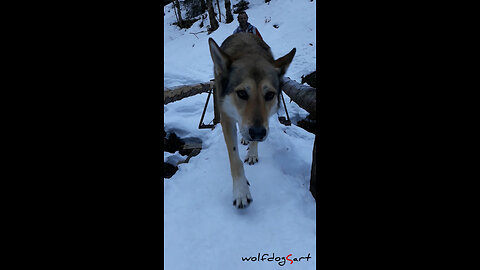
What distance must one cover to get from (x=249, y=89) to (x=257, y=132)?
539 millimetres

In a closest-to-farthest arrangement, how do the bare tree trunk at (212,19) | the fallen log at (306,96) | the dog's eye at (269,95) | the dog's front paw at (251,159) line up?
1. the fallen log at (306,96)
2. the dog's eye at (269,95)
3. the dog's front paw at (251,159)
4. the bare tree trunk at (212,19)

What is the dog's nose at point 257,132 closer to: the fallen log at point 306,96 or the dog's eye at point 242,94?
the dog's eye at point 242,94

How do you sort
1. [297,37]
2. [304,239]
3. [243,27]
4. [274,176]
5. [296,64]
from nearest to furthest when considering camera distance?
[304,239]
[274,176]
[243,27]
[296,64]
[297,37]

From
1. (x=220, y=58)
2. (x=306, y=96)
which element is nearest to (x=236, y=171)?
(x=306, y=96)

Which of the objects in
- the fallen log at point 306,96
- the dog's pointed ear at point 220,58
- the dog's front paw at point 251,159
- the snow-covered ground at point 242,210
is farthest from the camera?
the dog's front paw at point 251,159

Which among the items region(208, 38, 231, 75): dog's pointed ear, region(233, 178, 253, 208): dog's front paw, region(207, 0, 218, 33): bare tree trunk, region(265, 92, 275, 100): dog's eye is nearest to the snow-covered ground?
region(233, 178, 253, 208): dog's front paw

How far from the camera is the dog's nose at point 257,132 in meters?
2.15

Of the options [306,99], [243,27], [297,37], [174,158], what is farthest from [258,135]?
[297,37]

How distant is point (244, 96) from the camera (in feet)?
8.00

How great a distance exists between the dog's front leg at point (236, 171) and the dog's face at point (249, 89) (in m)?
0.21

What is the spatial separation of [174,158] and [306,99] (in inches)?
112

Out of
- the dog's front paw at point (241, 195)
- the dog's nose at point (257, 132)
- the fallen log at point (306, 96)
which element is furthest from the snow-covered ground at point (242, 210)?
the fallen log at point (306, 96)
